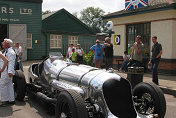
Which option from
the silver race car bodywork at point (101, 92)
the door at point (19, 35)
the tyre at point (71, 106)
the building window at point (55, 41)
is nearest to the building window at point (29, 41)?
the door at point (19, 35)

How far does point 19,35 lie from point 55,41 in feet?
14.0

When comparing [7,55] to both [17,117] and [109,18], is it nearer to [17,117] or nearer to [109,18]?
[17,117]

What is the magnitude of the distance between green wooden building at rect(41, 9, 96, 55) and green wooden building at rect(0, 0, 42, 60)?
3.51 feet

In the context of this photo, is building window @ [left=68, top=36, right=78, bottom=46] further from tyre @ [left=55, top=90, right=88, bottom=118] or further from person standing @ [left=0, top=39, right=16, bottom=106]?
tyre @ [left=55, top=90, right=88, bottom=118]

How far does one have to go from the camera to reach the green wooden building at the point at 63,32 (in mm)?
24781

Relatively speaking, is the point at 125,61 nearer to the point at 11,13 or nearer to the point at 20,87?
the point at 20,87

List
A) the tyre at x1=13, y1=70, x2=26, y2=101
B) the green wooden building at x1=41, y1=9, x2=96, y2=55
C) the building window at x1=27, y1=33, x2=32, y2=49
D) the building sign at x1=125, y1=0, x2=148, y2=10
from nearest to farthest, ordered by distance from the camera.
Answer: the tyre at x1=13, y1=70, x2=26, y2=101, the building sign at x1=125, y1=0, x2=148, y2=10, the building window at x1=27, y1=33, x2=32, y2=49, the green wooden building at x1=41, y1=9, x2=96, y2=55

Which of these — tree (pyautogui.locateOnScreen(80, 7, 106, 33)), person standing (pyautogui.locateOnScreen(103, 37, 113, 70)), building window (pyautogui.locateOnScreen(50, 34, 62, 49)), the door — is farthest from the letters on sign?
tree (pyautogui.locateOnScreen(80, 7, 106, 33))

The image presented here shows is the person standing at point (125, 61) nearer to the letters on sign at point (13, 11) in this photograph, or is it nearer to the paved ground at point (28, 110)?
the paved ground at point (28, 110)

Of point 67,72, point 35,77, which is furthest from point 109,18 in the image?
point 67,72

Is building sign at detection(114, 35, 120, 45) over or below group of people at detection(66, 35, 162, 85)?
over

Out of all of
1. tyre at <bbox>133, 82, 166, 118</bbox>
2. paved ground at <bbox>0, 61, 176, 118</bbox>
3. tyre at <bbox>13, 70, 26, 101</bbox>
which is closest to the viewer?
tyre at <bbox>133, 82, 166, 118</bbox>

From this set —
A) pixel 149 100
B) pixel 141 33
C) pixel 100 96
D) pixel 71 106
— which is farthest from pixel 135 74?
pixel 141 33

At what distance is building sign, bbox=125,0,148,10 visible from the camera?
12.5m
